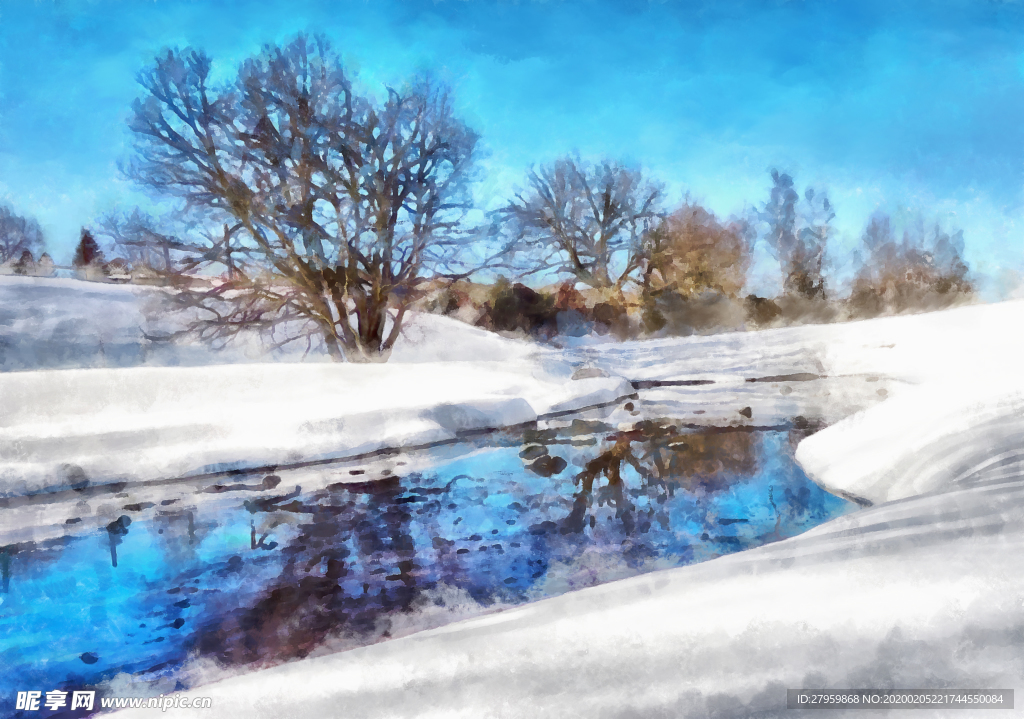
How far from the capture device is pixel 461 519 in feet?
9.73

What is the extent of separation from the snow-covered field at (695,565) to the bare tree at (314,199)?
0.70 m

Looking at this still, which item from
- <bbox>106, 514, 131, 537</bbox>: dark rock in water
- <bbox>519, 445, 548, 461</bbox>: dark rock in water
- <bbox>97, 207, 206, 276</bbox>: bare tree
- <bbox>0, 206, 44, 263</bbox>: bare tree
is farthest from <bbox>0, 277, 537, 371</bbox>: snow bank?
<bbox>106, 514, 131, 537</bbox>: dark rock in water

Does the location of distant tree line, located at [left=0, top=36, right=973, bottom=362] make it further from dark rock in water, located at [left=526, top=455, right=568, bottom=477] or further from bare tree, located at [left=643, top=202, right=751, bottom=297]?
dark rock in water, located at [left=526, top=455, right=568, bottom=477]

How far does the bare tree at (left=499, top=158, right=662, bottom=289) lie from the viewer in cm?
424

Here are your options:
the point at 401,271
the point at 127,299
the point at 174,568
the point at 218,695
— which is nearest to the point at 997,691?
the point at 218,695

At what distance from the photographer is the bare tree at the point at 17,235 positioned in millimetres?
3221

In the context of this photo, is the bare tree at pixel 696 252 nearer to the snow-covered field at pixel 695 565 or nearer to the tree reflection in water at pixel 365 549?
the snow-covered field at pixel 695 565

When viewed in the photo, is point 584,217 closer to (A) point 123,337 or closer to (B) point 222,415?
(B) point 222,415

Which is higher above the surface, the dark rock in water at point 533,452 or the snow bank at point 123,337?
the snow bank at point 123,337

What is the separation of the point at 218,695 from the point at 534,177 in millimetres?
3614

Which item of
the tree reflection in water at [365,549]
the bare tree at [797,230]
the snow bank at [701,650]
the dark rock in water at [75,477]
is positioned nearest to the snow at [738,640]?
the snow bank at [701,650]

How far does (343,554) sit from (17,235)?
8.45 feet

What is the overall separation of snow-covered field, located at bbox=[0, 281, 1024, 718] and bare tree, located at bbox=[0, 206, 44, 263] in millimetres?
943

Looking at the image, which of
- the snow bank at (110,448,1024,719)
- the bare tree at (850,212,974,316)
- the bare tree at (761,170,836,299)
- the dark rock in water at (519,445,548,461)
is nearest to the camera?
the snow bank at (110,448,1024,719)
